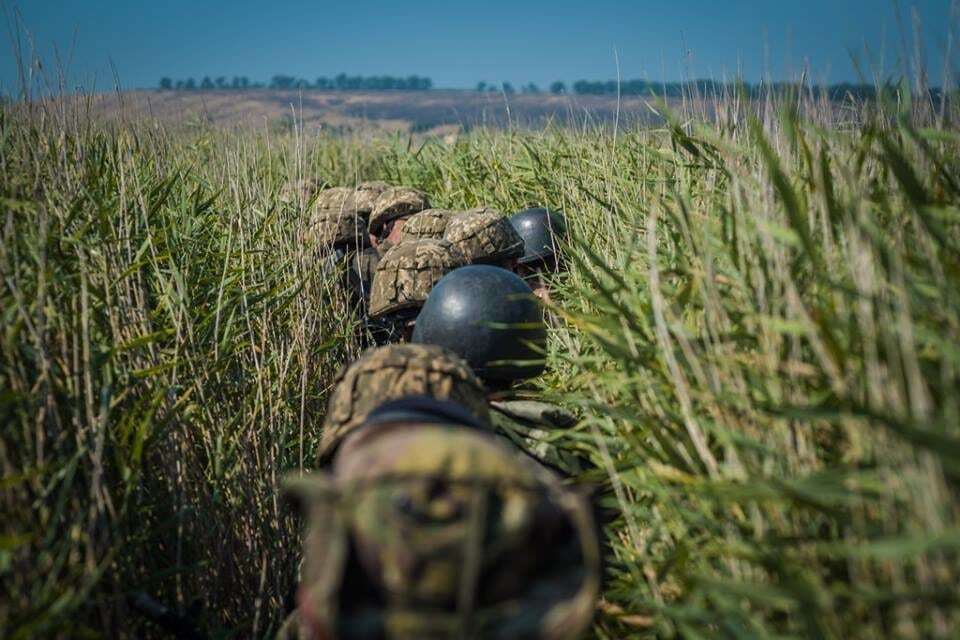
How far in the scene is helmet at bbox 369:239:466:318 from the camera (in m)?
4.45

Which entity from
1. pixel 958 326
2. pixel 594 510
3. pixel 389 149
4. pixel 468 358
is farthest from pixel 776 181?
pixel 389 149

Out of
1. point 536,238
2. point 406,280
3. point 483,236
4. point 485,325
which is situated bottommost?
point 485,325

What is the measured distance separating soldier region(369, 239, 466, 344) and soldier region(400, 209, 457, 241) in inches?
→ 31.1

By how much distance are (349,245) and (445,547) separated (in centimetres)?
537

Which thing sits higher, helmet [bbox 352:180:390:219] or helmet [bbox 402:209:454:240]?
helmet [bbox 352:180:390:219]

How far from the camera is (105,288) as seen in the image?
8.23 feet

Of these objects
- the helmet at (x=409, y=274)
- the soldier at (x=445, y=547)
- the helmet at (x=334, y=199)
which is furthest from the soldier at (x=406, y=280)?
the soldier at (x=445, y=547)

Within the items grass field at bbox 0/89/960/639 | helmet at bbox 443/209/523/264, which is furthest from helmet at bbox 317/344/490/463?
helmet at bbox 443/209/523/264

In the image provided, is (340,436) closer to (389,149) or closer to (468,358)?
(468,358)

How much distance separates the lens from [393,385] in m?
2.25

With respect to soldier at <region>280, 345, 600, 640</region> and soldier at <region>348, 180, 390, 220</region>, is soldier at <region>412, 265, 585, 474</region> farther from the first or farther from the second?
soldier at <region>348, 180, 390, 220</region>

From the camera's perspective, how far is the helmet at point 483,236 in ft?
16.1

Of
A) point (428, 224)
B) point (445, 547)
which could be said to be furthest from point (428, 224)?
point (445, 547)

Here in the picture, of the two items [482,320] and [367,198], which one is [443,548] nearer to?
[482,320]
